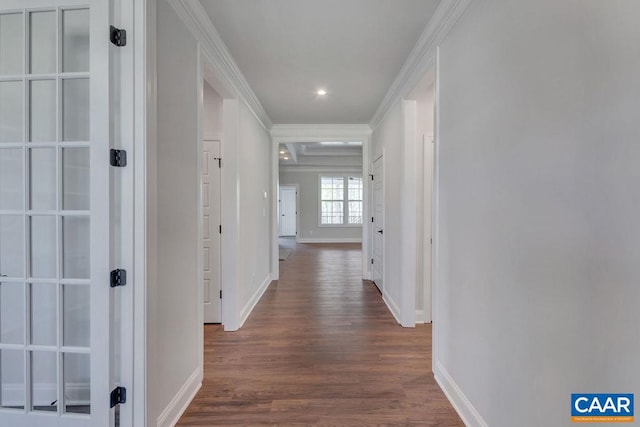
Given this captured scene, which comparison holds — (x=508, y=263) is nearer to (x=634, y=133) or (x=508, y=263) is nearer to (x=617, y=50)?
(x=634, y=133)

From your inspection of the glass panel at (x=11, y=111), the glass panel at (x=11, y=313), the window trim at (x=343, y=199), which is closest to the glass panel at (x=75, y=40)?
the glass panel at (x=11, y=111)

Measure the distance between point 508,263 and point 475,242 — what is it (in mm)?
294

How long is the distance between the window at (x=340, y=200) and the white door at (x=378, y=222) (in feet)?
18.1

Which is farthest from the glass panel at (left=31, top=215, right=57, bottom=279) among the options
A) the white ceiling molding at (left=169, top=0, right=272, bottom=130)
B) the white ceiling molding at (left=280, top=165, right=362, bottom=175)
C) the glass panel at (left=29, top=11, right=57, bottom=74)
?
the white ceiling molding at (left=280, top=165, right=362, bottom=175)

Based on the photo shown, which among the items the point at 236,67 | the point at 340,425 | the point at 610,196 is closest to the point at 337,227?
the point at 236,67

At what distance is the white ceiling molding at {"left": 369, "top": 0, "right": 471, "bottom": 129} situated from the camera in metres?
1.85

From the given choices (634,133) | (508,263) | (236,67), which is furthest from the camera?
(236,67)

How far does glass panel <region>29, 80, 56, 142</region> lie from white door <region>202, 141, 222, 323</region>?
164 centimetres

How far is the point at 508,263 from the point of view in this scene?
136 centimetres

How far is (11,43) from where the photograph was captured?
1.48 metres

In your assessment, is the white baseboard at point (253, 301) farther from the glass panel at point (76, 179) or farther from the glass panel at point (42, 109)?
the glass panel at point (42, 109)

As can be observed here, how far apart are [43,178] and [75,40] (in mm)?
720

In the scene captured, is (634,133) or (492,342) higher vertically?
(634,133)

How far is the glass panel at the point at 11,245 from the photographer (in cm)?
148
